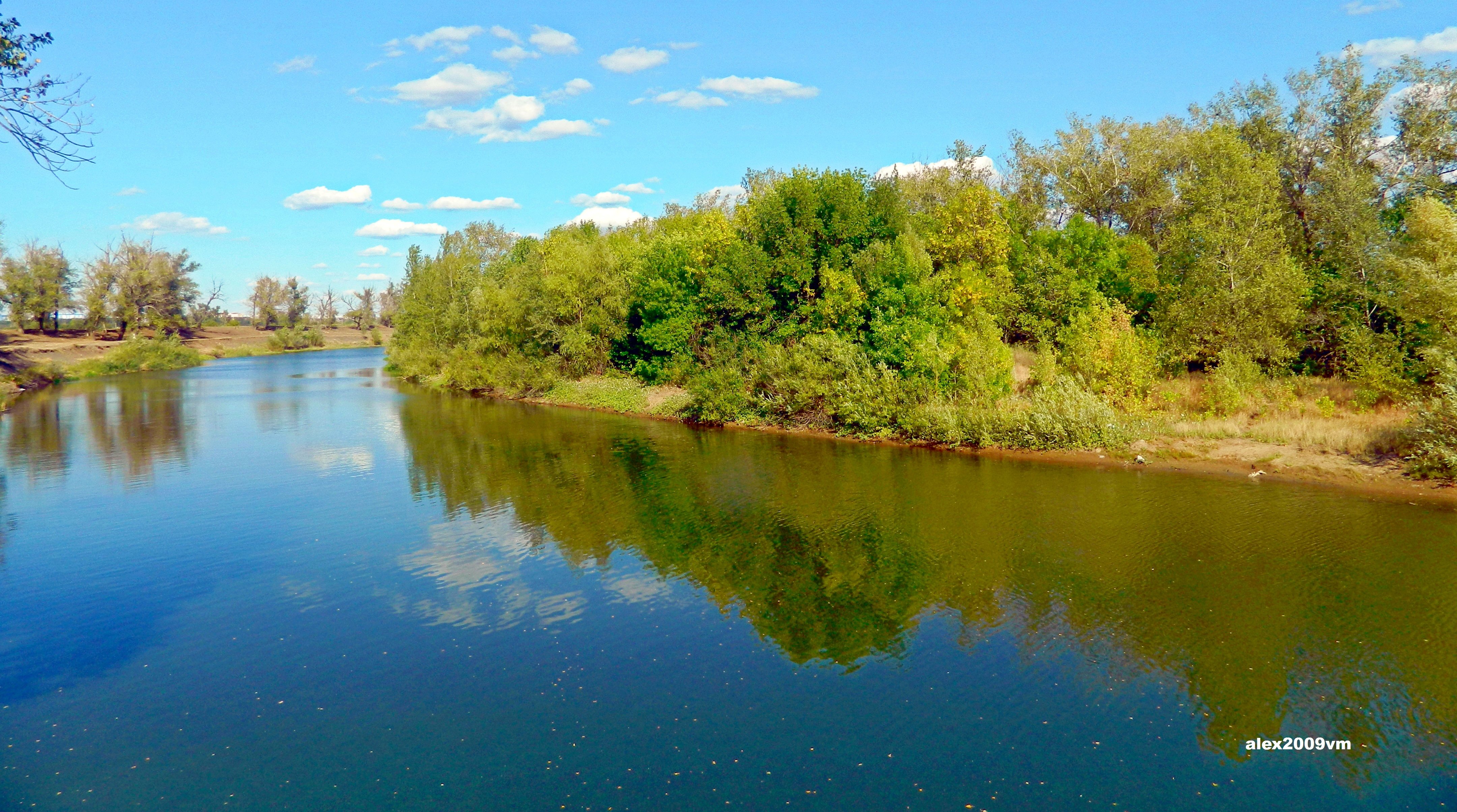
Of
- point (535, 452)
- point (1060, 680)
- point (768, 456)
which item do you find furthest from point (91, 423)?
point (1060, 680)

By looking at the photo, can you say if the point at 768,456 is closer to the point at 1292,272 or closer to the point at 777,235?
the point at 777,235

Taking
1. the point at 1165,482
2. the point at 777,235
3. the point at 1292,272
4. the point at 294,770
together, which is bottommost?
the point at 294,770

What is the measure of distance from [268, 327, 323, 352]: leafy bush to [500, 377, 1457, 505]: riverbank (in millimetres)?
129671

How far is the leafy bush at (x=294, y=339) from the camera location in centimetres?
13412

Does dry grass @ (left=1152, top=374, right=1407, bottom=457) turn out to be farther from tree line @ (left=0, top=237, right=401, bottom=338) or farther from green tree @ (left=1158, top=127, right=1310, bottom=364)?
tree line @ (left=0, top=237, right=401, bottom=338)

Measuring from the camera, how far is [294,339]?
451ft

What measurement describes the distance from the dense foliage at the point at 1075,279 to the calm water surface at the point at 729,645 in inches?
317

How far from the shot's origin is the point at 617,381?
5569 cm

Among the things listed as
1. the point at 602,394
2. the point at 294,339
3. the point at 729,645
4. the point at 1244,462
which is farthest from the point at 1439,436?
the point at 294,339

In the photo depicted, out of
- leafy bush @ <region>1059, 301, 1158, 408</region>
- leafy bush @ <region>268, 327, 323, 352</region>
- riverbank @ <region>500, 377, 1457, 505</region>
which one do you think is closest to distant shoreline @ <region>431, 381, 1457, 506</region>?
riverbank @ <region>500, 377, 1457, 505</region>

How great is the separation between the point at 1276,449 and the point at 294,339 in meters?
147

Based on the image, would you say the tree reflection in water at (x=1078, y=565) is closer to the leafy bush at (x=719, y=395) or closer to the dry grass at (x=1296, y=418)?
the dry grass at (x=1296, y=418)

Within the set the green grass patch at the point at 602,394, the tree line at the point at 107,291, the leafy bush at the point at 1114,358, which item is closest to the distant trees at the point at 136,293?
the tree line at the point at 107,291

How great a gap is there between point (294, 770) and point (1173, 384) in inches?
1434
